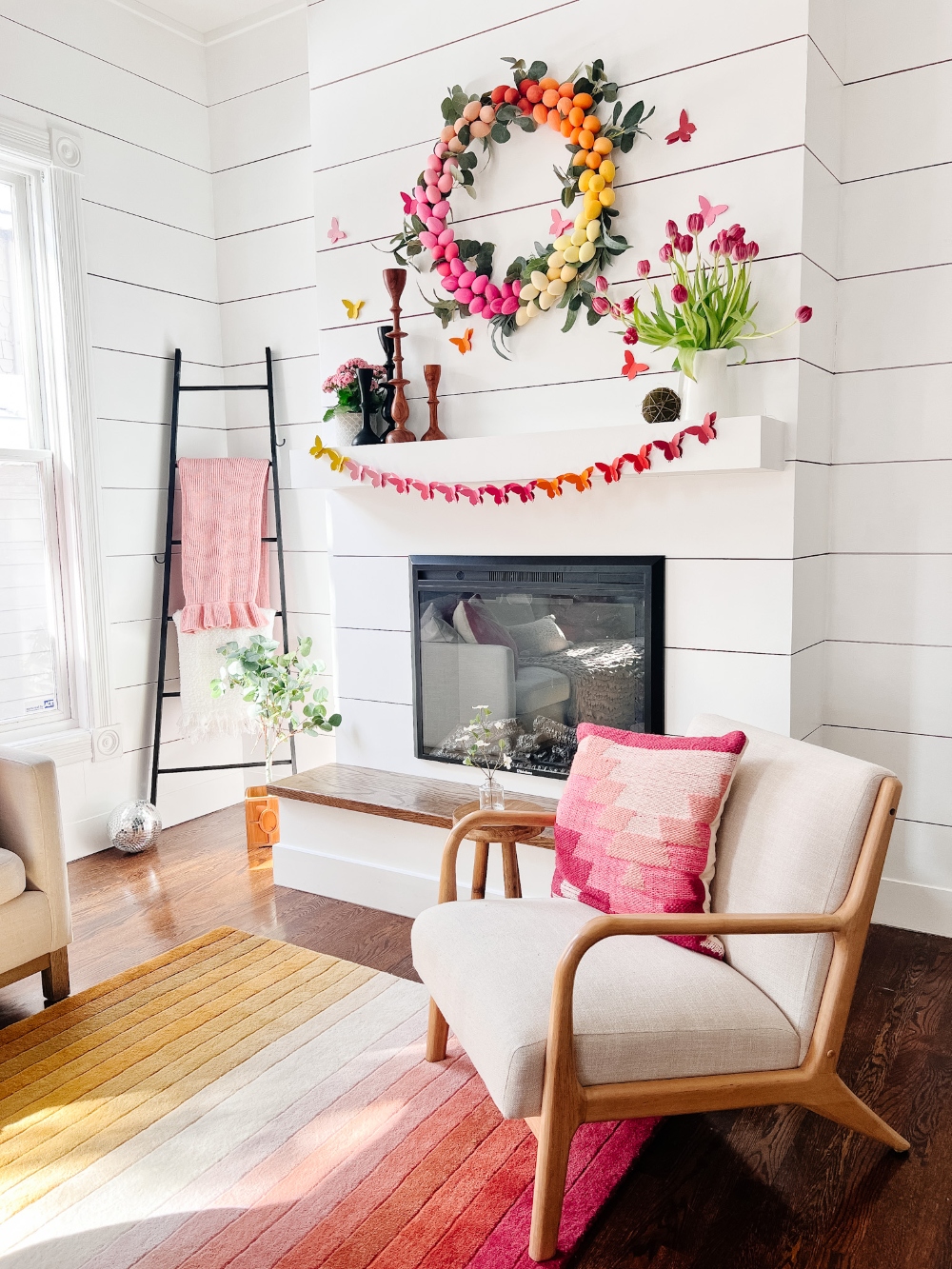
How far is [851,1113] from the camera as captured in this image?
1.73 meters

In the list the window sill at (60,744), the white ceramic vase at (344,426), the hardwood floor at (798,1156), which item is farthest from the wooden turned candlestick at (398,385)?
the window sill at (60,744)

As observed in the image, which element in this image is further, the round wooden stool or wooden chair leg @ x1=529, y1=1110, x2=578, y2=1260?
Result: the round wooden stool

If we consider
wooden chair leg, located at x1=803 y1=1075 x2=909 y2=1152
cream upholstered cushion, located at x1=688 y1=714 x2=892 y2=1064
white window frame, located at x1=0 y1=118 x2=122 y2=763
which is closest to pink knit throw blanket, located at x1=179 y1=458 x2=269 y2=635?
white window frame, located at x1=0 y1=118 x2=122 y2=763

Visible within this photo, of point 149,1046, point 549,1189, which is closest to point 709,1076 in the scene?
point 549,1189

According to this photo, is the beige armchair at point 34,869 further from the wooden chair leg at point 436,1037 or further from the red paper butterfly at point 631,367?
the red paper butterfly at point 631,367

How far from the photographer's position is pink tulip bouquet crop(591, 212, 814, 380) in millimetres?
2408

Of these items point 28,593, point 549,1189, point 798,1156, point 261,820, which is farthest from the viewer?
point 261,820

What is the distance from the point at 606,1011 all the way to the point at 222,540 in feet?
8.88

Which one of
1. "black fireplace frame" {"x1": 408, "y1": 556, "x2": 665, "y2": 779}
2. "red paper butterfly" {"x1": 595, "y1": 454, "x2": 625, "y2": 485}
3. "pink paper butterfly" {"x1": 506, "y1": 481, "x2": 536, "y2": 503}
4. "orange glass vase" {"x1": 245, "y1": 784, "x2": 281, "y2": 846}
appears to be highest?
"red paper butterfly" {"x1": 595, "y1": 454, "x2": 625, "y2": 485}

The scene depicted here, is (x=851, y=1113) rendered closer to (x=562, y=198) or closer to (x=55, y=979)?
(x=55, y=979)

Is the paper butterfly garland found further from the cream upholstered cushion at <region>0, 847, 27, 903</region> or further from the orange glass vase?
the cream upholstered cushion at <region>0, 847, 27, 903</region>

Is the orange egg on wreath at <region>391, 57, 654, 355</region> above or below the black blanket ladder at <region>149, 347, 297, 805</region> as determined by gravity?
above

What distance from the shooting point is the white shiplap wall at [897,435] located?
2562 mm

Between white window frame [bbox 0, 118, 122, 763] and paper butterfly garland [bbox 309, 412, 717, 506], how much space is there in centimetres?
99
